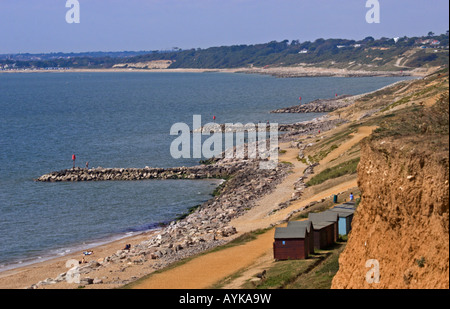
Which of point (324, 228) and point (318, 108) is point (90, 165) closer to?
point (324, 228)

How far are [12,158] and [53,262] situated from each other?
38664mm

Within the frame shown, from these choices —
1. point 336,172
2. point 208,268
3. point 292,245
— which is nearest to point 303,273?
point 292,245

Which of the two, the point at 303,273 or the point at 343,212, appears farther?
the point at 343,212

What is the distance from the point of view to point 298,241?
23922mm

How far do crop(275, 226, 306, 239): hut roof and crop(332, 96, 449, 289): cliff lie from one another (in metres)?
5.95

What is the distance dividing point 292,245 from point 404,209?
9403 millimetres

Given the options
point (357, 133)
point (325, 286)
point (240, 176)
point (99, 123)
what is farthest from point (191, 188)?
point (99, 123)

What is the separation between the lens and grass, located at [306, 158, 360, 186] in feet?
131

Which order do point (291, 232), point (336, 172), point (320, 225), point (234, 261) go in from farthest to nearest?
1. point (336, 172)
2. point (234, 261)
3. point (320, 225)
4. point (291, 232)

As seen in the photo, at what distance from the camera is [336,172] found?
4069 centimetres

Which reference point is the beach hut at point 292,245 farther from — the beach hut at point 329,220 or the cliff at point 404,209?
the cliff at point 404,209

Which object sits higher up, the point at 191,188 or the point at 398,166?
the point at 398,166

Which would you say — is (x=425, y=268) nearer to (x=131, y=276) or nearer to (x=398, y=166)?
(x=398, y=166)
